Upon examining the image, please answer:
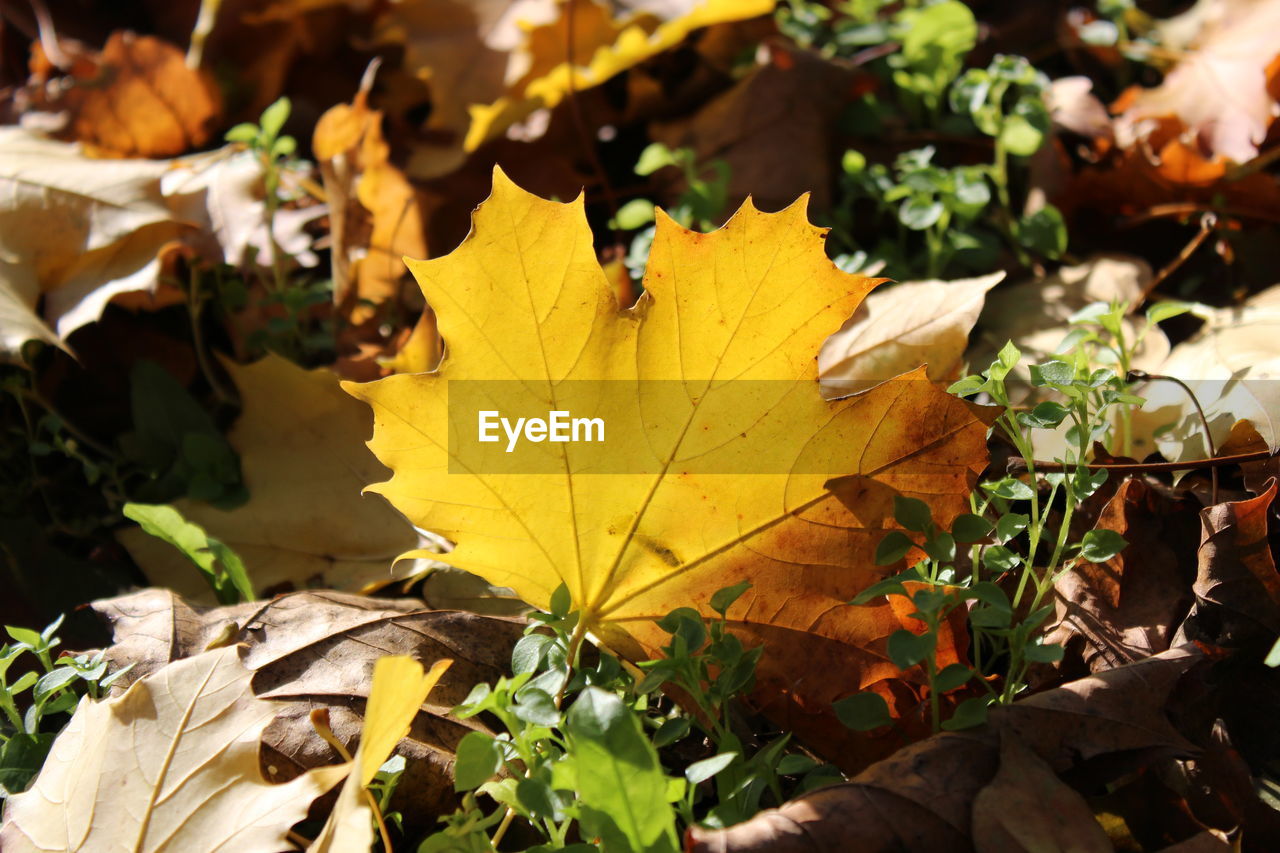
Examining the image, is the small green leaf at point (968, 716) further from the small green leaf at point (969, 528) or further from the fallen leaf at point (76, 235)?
the fallen leaf at point (76, 235)

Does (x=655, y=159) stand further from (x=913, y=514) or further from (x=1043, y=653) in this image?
(x=1043, y=653)

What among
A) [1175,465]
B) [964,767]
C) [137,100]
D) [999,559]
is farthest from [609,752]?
[137,100]

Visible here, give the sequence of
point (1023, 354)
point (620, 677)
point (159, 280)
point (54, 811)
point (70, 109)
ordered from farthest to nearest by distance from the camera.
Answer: point (70, 109)
point (159, 280)
point (1023, 354)
point (620, 677)
point (54, 811)

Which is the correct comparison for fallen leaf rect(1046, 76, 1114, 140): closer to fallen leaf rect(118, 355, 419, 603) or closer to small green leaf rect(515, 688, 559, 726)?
fallen leaf rect(118, 355, 419, 603)

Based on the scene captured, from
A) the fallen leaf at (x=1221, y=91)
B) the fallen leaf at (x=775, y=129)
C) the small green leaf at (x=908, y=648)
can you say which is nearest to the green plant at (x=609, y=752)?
the small green leaf at (x=908, y=648)

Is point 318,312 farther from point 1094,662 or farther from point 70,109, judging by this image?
point 1094,662

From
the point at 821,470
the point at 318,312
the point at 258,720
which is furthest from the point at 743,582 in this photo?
the point at 318,312

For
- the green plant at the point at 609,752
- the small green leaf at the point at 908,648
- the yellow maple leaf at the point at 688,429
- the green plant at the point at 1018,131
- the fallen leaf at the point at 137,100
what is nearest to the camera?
the green plant at the point at 609,752
